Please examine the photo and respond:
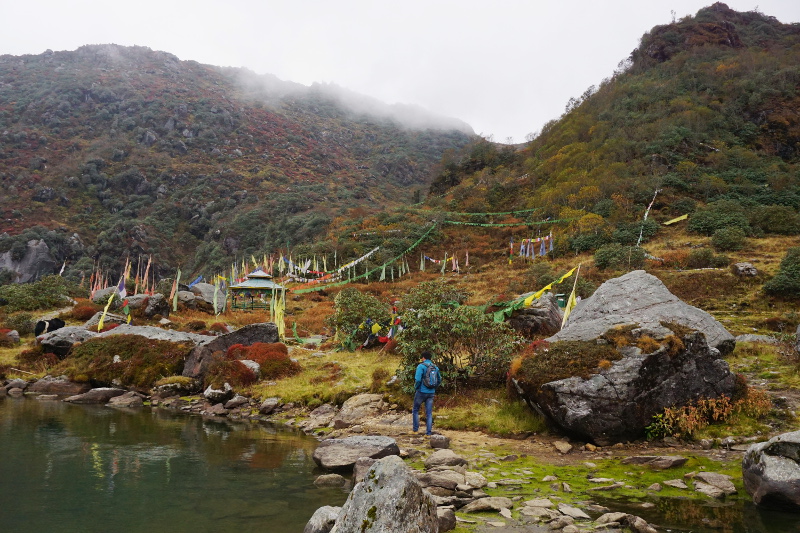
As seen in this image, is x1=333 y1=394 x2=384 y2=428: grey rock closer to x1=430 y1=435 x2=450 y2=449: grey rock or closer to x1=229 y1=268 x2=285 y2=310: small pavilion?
x1=430 y1=435 x2=450 y2=449: grey rock

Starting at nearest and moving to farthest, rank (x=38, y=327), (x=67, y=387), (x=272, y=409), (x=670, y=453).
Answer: (x=670, y=453)
(x=272, y=409)
(x=67, y=387)
(x=38, y=327)

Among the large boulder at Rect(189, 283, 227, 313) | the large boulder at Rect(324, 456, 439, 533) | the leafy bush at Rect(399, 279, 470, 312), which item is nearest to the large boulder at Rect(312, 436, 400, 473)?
the large boulder at Rect(324, 456, 439, 533)

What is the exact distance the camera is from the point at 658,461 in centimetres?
860

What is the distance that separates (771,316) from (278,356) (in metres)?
22.5

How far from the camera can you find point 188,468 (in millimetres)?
9609

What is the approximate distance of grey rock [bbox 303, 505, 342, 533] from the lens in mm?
5801

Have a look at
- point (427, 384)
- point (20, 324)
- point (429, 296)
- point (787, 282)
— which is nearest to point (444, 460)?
point (427, 384)

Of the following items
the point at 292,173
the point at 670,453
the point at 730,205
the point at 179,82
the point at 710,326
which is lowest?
the point at 670,453

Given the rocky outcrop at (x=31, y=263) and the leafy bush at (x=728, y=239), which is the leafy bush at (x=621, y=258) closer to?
the leafy bush at (x=728, y=239)

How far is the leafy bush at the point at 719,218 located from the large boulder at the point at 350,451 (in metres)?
42.6

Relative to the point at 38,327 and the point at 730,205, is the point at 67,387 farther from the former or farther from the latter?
the point at 730,205

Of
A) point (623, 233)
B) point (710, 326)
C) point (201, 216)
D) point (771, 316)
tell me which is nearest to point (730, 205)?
point (623, 233)

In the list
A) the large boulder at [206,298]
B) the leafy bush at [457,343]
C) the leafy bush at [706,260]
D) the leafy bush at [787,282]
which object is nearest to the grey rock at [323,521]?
the leafy bush at [457,343]

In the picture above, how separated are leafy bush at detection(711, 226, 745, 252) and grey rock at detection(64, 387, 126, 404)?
41.6 m
